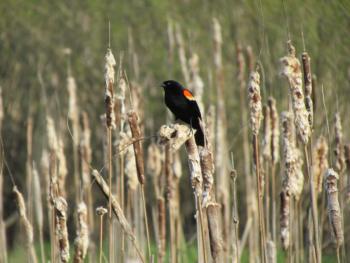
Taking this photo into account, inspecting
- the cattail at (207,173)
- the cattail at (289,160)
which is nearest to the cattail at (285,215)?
the cattail at (289,160)

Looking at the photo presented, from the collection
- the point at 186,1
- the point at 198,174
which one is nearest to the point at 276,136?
the point at 198,174

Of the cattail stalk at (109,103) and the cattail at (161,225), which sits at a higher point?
the cattail stalk at (109,103)

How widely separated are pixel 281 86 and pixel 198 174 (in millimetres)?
3256

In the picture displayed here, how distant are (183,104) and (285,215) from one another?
0.80 meters

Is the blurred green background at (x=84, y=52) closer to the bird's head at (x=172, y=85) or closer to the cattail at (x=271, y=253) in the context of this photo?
the bird's head at (x=172, y=85)

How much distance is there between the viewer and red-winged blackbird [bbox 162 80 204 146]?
115 inches

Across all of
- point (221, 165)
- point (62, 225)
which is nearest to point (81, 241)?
point (62, 225)

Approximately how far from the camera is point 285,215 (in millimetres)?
2506

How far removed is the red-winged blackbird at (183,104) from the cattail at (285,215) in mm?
467

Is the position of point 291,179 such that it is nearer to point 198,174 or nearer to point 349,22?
point 198,174

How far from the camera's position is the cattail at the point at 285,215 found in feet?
8.13

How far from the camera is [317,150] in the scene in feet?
9.41

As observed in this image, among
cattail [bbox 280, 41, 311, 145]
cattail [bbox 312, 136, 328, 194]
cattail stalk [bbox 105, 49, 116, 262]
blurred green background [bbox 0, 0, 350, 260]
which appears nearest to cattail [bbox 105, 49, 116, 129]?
cattail stalk [bbox 105, 49, 116, 262]

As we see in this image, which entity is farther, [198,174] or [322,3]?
[322,3]
